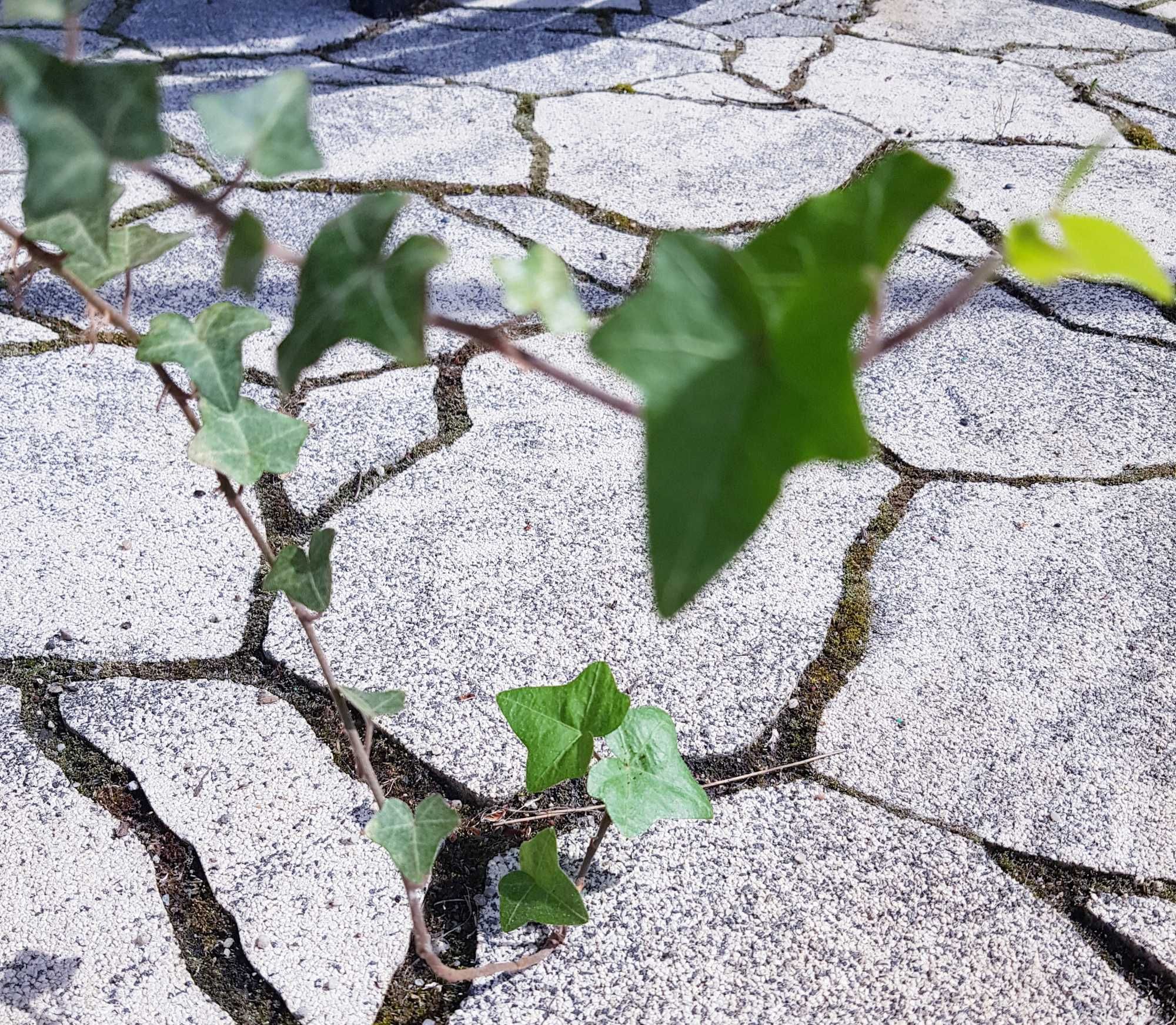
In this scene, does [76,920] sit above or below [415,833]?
below

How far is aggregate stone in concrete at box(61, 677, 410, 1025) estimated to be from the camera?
0.64m

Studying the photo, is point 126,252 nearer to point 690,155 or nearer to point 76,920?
point 76,920

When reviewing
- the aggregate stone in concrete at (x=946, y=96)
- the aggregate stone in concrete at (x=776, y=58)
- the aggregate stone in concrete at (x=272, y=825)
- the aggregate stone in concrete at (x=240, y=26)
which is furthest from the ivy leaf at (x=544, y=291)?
the aggregate stone in concrete at (x=240, y=26)

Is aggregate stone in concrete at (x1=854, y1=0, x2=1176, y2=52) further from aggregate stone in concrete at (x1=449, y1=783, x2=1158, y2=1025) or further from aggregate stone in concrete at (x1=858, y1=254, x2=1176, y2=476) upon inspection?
aggregate stone in concrete at (x1=449, y1=783, x2=1158, y2=1025)

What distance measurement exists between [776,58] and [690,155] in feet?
2.25

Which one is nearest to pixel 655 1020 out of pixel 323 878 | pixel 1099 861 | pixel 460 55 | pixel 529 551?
pixel 323 878

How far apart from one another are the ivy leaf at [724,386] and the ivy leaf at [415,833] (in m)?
0.36

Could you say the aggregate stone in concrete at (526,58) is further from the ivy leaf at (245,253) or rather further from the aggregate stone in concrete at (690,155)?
the ivy leaf at (245,253)

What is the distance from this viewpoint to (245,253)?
26 centimetres

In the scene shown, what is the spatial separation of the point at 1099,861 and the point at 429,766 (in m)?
0.48

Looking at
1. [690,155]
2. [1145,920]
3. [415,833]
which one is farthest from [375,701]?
[690,155]

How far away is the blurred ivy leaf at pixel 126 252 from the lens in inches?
13.6

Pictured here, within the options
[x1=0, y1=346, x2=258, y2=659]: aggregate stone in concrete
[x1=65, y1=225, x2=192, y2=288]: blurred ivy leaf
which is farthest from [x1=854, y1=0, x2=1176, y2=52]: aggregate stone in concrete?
[x1=65, y1=225, x2=192, y2=288]: blurred ivy leaf

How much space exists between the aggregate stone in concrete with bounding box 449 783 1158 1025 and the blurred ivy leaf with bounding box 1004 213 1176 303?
0.55m
